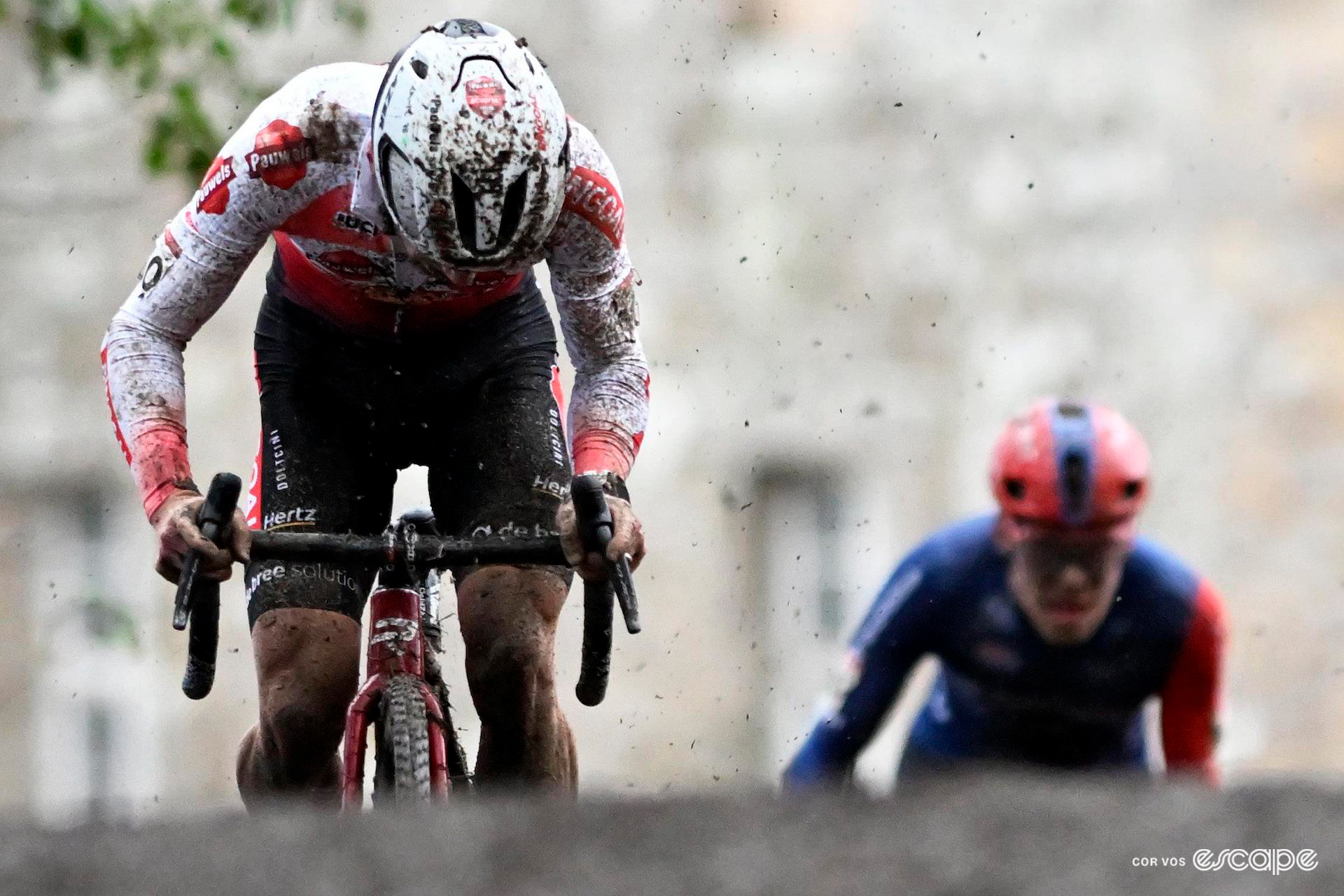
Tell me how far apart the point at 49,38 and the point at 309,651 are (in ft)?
15.9

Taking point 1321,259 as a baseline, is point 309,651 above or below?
below

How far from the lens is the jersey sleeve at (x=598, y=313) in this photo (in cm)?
617

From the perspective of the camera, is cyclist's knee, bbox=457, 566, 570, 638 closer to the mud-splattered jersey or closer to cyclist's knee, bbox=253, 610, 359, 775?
cyclist's knee, bbox=253, 610, 359, 775

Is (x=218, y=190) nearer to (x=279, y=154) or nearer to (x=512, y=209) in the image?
(x=279, y=154)

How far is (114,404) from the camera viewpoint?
6.18 meters

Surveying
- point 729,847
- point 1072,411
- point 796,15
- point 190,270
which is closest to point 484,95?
point 190,270

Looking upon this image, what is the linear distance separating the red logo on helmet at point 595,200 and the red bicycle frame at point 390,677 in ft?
3.46

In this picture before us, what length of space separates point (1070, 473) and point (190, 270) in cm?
269

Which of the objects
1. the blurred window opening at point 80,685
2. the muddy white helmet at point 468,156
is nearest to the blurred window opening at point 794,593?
the blurred window opening at point 80,685

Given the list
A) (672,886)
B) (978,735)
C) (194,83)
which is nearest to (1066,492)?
(978,735)

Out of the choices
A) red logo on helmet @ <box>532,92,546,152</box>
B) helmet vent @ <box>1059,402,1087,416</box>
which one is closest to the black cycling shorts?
→ red logo on helmet @ <box>532,92,546,152</box>

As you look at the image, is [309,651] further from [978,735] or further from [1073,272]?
[1073,272]

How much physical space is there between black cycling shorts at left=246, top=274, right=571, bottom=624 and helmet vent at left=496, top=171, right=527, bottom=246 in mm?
785

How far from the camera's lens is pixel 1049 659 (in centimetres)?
711
